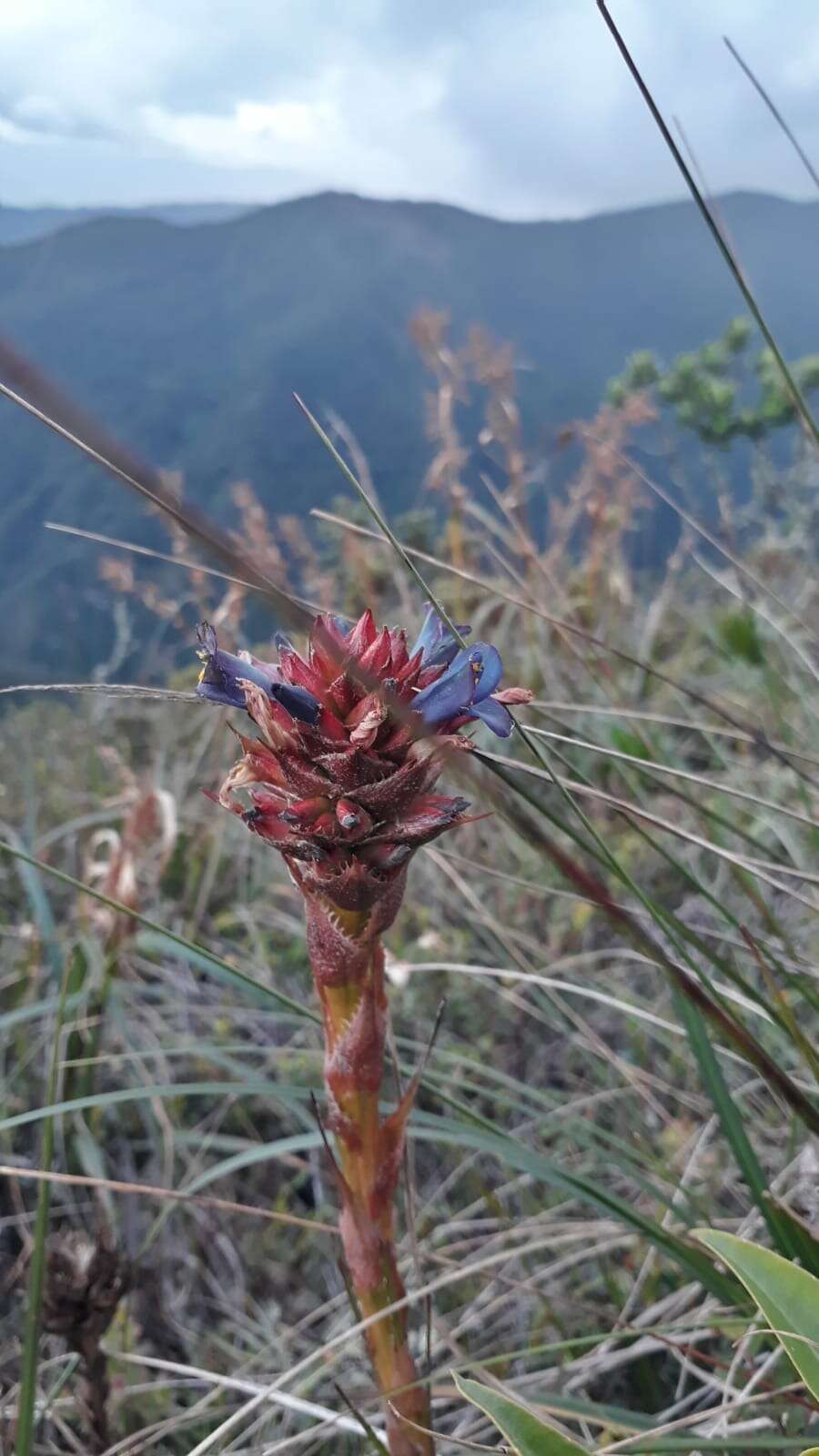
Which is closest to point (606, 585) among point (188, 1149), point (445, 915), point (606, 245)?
point (445, 915)

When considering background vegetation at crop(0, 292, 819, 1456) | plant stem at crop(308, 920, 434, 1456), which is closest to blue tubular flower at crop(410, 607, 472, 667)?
background vegetation at crop(0, 292, 819, 1456)

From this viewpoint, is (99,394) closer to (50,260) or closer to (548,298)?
(50,260)

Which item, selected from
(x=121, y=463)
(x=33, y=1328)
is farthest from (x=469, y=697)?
(x=33, y=1328)

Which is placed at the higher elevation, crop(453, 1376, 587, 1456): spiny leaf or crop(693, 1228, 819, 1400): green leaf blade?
crop(693, 1228, 819, 1400): green leaf blade

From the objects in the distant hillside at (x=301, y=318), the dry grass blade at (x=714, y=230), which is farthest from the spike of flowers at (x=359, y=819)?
the distant hillside at (x=301, y=318)

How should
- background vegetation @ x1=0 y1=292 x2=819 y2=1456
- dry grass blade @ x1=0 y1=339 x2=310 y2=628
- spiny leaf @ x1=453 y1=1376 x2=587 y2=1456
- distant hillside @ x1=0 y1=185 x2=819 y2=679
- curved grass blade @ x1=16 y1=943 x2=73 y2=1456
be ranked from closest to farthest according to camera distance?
dry grass blade @ x1=0 y1=339 x2=310 y2=628
spiny leaf @ x1=453 y1=1376 x2=587 y2=1456
curved grass blade @ x1=16 y1=943 x2=73 y2=1456
background vegetation @ x1=0 y1=292 x2=819 y2=1456
distant hillside @ x1=0 y1=185 x2=819 y2=679

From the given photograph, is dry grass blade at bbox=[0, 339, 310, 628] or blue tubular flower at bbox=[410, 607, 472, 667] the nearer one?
dry grass blade at bbox=[0, 339, 310, 628]

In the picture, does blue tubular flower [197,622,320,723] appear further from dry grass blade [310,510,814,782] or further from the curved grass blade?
the curved grass blade

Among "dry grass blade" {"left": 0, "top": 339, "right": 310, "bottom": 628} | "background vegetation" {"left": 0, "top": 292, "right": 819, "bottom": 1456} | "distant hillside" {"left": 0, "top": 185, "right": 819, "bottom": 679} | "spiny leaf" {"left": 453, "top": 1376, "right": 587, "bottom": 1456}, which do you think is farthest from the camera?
"distant hillside" {"left": 0, "top": 185, "right": 819, "bottom": 679}

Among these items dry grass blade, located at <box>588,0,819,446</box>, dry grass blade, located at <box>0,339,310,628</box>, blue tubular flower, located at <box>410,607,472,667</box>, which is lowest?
blue tubular flower, located at <box>410,607,472,667</box>

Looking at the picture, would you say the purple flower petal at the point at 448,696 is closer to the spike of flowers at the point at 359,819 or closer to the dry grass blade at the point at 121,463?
the spike of flowers at the point at 359,819
